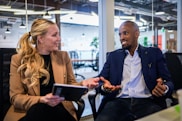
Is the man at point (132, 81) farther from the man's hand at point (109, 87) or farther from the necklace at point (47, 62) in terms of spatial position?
the necklace at point (47, 62)

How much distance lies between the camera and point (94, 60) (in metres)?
3.55

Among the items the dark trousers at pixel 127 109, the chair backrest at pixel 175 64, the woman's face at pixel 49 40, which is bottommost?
the dark trousers at pixel 127 109

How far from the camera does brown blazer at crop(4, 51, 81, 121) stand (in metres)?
1.65

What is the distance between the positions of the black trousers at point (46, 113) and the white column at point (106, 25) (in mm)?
1608

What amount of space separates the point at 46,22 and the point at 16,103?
2.39ft

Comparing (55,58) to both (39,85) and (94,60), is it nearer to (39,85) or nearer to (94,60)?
(39,85)

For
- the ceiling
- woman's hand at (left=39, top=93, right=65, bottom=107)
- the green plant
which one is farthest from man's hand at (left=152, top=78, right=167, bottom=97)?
the ceiling

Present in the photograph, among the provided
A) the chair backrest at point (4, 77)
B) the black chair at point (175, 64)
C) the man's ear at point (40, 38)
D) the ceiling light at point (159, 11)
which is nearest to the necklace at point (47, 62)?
the man's ear at point (40, 38)

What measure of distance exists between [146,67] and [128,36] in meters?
0.39

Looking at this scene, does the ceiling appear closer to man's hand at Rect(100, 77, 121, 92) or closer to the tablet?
man's hand at Rect(100, 77, 121, 92)

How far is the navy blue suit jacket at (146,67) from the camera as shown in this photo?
83.4 inches

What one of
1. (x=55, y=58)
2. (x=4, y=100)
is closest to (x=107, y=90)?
(x=55, y=58)

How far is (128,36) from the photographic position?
2289mm

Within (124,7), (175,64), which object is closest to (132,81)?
(175,64)
